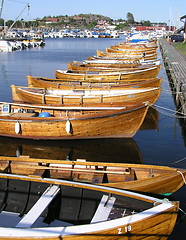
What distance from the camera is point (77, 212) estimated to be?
7992mm

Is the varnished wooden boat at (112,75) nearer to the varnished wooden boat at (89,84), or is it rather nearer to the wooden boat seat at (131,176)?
the varnished wooden boat at (89,84)

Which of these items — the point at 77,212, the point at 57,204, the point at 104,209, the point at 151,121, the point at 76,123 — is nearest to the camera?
the point at 104,209

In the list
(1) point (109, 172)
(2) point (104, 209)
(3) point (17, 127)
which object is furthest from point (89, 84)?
(2) point (104, 209)

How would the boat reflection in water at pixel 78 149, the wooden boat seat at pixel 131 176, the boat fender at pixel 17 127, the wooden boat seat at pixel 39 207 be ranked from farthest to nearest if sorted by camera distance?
the boat fender at pixel 17 127 < the boat reflection in water at pixel 78 149 < the wooden boat seat at pixel 131 176 < the wooden boat seat at pixel 39 207

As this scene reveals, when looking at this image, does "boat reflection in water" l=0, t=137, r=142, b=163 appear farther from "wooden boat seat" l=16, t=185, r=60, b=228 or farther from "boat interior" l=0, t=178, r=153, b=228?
"wooden boat seat" l=16, t=185, r=60, b=228

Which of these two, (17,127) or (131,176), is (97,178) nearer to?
(131,176)

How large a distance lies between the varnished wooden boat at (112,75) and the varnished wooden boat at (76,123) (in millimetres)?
10577

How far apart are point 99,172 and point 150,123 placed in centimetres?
1160

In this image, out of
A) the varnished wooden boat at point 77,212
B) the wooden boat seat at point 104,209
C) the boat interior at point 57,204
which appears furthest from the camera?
the boat interior at point 57,204

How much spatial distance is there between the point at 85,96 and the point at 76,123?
198 inches

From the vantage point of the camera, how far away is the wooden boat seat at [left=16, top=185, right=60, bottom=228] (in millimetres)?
6541

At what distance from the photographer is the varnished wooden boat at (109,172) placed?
879cm

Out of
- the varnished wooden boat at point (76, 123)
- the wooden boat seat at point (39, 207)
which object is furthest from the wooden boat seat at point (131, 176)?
the varnished wooden boat at point (76, 123)

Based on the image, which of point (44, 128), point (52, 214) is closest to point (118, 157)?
point (44, 128)
